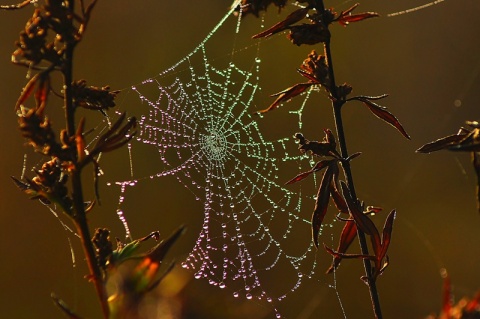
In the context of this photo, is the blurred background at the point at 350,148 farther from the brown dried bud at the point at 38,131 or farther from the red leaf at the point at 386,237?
the brown dried bud at the point at 38,131

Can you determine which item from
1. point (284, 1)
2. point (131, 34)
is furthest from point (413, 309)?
point (284, 1)

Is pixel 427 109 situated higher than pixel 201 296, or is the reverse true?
pixel 427 109

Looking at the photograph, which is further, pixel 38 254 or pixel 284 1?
pixel 38 254

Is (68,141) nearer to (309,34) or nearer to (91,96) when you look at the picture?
(91,96)

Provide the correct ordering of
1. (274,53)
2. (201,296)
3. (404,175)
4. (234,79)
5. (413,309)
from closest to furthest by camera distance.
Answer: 1. (201,296)
2. (413,309)
3. (234,79)
4. (404,175)
5. (274,53)

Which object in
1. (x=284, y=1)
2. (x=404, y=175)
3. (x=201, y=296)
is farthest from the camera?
(x=404, y=175)

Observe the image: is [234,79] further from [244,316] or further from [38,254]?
[244,316]

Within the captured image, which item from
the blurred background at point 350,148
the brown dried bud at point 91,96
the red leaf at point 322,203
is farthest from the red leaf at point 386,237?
the blurred background at point 350,148

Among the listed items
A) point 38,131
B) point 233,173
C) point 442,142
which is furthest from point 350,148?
point 38,131
